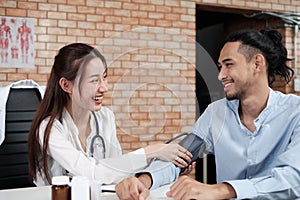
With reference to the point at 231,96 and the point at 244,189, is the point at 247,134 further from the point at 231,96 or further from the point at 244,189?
the point at 244,189

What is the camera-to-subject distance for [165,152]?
111 centimetres

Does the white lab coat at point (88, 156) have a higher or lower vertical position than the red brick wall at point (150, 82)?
lower

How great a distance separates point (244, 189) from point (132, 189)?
284 millimetres

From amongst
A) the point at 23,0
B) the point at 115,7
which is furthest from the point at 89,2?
the point at 23,0

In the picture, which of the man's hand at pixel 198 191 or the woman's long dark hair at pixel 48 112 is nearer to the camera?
the man's hand at pixel 198 191

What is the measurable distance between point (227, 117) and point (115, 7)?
7.23 ft

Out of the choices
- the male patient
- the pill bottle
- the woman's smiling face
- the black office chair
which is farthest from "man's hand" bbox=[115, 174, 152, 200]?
the black office chair

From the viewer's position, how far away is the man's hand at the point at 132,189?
1.15m

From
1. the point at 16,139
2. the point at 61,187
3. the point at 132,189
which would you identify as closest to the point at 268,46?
the point at 132,189

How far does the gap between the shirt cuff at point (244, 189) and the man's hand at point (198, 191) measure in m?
0.01

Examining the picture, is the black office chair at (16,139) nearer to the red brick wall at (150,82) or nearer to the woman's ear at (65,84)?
the woman's ear at (65,84)

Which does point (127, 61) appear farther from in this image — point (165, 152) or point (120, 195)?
point (120, 195)

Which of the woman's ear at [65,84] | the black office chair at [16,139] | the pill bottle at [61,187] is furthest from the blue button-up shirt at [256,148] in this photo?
the black office chair at [16,139]

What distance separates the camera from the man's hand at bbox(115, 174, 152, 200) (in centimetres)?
115
